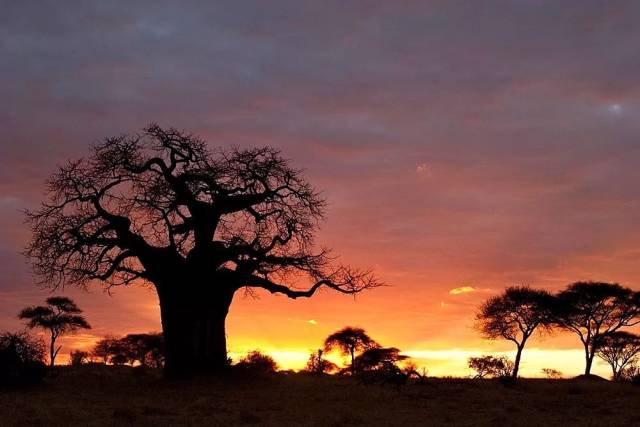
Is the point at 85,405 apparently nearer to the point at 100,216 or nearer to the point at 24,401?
the point at 24,401

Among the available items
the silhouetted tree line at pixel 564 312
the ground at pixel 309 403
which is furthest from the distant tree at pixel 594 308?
the ground at pixel 309 403

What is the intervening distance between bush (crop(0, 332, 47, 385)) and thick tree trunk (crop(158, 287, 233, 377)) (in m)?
4.87

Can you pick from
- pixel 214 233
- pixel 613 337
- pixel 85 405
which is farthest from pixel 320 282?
pixel 613 337

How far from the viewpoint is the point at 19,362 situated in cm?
2727

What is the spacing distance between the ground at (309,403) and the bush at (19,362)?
0.66 m

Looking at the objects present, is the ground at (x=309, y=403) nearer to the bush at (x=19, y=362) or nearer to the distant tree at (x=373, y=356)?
the bush at (x=19, y=362)

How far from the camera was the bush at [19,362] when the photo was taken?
87.6 feet

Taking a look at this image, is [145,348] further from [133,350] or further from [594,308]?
[594,308]

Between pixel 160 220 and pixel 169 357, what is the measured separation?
5.42m

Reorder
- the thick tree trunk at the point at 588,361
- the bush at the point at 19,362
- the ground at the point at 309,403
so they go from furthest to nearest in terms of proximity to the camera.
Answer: the thick tree trunk at the point at 588,361
the bush at the point at 19,362
the ground at the point at 309,403

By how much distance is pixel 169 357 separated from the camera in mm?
28531

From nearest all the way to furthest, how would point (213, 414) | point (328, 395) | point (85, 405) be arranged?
point (213, 414) < point (85, 405) < point (328, 395)

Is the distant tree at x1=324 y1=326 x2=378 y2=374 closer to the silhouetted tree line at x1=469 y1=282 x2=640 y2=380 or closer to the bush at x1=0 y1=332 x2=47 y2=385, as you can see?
the silhouetted tree line at x1=469 y1=282 x2=640 y2=380

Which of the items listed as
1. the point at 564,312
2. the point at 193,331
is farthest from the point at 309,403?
the point at 564,312
